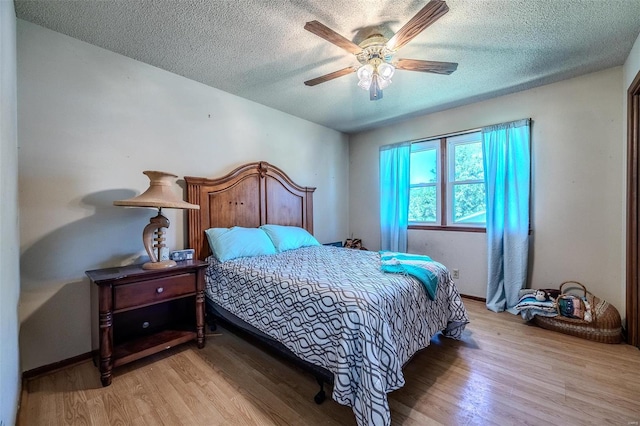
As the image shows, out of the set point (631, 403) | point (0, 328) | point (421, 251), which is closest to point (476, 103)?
point (421, 251)

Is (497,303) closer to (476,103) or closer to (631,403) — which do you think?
(631,403)

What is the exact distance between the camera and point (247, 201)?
10.2 feet

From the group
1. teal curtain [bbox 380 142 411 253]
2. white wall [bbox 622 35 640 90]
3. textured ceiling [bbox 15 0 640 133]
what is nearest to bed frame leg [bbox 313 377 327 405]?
textured ceiling [bbox 15 0 640 133]

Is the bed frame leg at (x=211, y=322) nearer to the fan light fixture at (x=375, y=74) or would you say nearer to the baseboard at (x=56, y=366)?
the baseboard at (x=56, y=366)

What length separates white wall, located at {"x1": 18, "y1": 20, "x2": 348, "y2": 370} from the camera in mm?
1839

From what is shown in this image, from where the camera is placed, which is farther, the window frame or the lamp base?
the window frame

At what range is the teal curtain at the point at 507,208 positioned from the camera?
9.46 ft

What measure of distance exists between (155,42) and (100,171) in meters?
1.13

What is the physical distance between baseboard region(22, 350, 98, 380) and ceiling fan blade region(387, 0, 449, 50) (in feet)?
10.4

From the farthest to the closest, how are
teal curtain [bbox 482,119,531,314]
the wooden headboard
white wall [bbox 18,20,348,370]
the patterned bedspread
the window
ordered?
1. the window
2. teal curtain [bbox 482,119,531,314]
3. the wooden headboard
4. white wall [bbox 18,20,348,370]
5. the patterned bedspread

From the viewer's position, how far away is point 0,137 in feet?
3.62

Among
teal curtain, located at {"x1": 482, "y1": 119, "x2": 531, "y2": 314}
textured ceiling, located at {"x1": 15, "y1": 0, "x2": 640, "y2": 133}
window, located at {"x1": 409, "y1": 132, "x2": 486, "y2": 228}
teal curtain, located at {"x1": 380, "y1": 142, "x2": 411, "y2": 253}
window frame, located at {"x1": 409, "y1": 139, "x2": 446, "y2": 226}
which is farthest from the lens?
teal curtain, located at {"x1": 380, "y1": 142, "x2": 411, "y2": 253}

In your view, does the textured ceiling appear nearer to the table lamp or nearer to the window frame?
the window frame

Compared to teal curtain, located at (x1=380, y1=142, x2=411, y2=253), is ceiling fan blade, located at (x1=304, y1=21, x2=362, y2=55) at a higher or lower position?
higher
